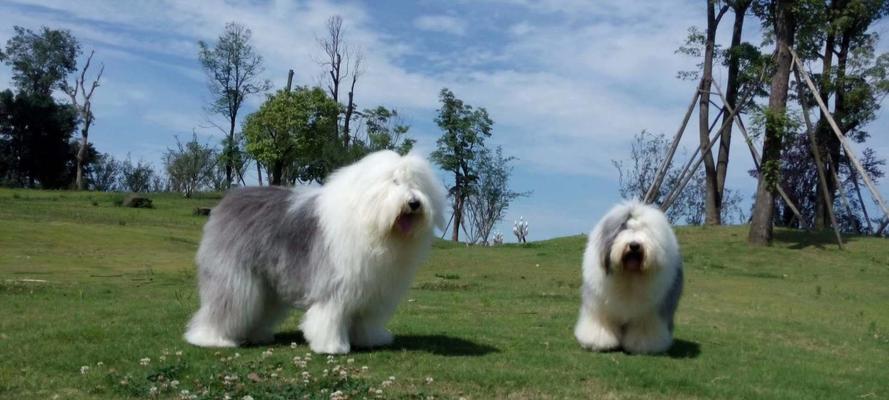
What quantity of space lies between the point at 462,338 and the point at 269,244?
9.22ft

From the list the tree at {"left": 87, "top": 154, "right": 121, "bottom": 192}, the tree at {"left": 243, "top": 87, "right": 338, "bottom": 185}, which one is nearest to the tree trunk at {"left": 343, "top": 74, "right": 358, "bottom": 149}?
the tree at {"left": 243, "top": 87, "right": 338, "bottom": 185}

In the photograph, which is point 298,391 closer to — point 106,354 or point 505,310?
point 106,354

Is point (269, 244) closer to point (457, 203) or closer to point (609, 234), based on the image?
point (609, 234)

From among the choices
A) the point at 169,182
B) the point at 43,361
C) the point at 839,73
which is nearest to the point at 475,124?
the point at 839,73

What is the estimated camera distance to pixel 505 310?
1423 cm

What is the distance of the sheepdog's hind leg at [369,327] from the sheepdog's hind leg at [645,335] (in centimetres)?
273

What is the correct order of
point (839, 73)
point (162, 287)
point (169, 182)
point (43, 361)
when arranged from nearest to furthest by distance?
point (43, 361), point (162, 287), point (839, 73), point (169, 182)

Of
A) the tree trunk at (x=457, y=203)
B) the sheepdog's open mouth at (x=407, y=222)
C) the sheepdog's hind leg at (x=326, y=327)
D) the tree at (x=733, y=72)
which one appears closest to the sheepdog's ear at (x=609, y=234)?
the sheepdog's open mouth at (x=407, y=222)

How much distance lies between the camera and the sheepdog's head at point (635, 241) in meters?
9.17

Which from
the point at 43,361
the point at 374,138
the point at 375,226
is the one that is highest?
the point at 374,138

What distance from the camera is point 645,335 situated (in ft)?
32.3

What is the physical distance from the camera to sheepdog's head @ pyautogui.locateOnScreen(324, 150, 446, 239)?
8328 mm

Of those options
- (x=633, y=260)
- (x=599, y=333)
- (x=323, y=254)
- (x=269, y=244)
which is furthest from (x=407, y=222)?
(x=599, y=333)

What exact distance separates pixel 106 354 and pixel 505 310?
7.13m
